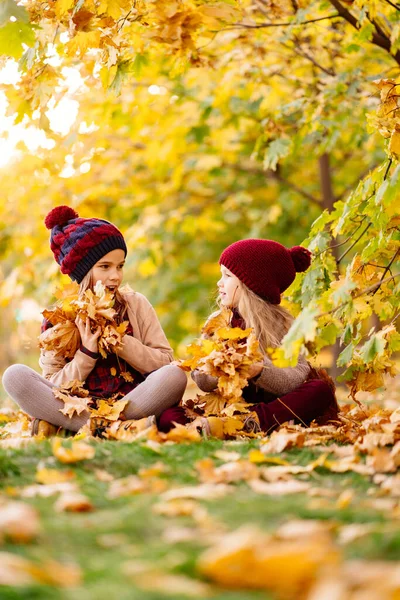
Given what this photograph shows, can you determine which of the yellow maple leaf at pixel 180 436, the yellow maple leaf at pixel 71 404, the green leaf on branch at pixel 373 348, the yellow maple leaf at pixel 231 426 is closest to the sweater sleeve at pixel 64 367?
the yellow maple leaf at pixel 71 404

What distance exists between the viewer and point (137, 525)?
168 cm

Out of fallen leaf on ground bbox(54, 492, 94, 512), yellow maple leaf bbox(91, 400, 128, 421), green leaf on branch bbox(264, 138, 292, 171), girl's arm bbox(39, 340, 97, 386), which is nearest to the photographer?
fallen leaf on ground bbox(54, 492, 94, 512)

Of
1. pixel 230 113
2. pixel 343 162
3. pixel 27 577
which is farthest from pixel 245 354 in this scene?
pixel 343 162

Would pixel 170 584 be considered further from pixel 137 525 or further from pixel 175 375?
pixel 175 375

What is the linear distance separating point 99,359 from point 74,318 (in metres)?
0.29

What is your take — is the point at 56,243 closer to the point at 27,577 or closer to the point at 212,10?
the point at 212,10

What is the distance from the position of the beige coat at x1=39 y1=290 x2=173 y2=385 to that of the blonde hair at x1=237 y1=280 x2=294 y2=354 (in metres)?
0.51

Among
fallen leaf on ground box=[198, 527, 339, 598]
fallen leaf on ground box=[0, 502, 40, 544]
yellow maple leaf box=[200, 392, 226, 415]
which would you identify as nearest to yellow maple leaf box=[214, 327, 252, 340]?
yellow maple leaf box=[200, 392, 226, 415]

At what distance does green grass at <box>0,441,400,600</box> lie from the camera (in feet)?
4.37

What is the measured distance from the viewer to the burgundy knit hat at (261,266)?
397cm

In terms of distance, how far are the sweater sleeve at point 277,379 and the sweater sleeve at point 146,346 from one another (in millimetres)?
567

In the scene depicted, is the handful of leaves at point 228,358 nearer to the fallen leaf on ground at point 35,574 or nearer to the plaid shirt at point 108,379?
the plaid shirt at point 108,379

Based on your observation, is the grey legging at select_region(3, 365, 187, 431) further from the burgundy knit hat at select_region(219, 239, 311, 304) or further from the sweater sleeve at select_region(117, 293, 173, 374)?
Result: the burgundy knit hat at select_region(219, 239, 311, 304)

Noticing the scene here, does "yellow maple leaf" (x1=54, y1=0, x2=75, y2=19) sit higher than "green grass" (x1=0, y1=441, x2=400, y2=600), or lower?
higher
